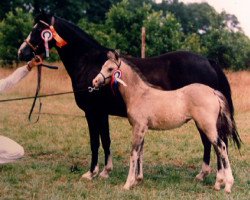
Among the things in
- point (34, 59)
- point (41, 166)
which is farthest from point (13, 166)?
point (34, 59)

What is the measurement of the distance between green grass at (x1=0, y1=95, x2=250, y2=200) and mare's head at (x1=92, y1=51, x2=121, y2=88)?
5.06 feet

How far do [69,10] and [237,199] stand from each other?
42.1 m

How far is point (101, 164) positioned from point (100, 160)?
11.8 inches

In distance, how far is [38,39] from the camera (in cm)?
675

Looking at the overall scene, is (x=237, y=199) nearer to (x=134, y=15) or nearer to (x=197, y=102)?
(x=197, y=102)

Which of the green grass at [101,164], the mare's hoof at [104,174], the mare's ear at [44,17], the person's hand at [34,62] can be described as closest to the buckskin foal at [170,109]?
the green grass at [101,164]

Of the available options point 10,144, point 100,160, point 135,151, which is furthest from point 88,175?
point 100,160

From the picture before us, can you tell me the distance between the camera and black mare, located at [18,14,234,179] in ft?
21.6

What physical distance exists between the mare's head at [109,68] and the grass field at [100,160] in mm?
1539

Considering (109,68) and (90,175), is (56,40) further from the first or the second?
(90,175)

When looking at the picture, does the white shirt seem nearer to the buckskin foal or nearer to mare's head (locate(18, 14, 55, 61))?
mare's head (locate(18, 14, 55, 61))

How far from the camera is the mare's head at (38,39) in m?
6.65

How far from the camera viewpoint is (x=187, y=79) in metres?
6.90

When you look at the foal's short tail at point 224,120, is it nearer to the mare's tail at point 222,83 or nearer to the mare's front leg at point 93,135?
the mare's tail at point 222,83
